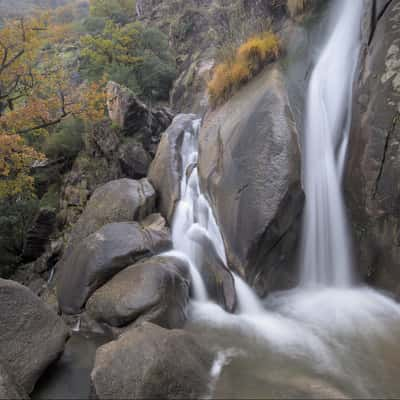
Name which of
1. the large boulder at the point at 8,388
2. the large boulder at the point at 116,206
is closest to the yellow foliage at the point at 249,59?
the large boulder at the point at 116,206

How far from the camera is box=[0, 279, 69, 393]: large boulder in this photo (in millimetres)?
3262

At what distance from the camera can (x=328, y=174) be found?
5.58 metres

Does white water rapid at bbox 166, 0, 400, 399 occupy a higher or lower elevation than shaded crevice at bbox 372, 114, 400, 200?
lower

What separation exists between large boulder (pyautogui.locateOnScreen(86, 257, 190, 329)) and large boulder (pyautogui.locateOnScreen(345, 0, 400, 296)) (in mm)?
3539

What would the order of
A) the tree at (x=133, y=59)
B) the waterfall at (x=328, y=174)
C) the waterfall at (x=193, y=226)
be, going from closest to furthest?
1. the waterfall at (x=328, y=174)
2. the waterfall at (x=193, y=226)
3. the tree at (x=133, y=59)

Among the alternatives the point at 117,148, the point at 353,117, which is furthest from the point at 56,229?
the point at 353,117

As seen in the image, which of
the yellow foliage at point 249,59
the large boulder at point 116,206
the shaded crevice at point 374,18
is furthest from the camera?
the large boulder at point 116,206

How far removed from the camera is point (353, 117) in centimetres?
539

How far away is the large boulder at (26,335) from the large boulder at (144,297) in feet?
2.69

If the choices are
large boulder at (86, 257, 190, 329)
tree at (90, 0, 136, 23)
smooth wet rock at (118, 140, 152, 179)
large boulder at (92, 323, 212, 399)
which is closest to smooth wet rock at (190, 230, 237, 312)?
large boulder at (86, 257, 190, 329)

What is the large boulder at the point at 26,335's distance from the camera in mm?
3262

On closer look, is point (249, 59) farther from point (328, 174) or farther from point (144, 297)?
point (144, 297)

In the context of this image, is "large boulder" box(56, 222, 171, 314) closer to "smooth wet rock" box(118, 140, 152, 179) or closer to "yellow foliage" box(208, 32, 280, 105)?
"smooth wet rock" box(118, 140, 152, 179)

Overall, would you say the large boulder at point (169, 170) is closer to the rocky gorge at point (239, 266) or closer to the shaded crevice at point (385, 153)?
the rocky gorge at point (239, 266)
